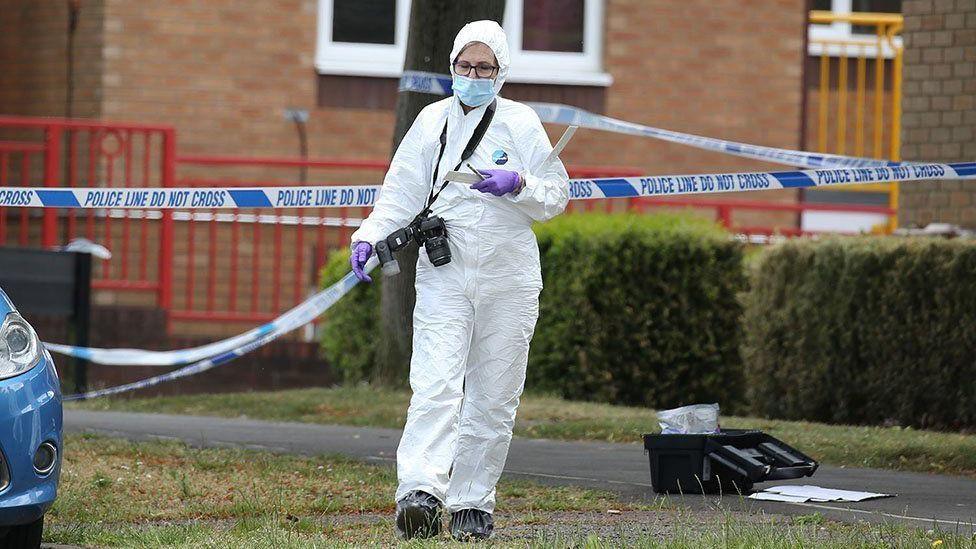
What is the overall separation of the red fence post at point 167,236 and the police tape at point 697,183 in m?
4.78

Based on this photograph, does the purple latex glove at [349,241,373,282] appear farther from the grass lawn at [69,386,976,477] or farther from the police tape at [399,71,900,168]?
the grass lawn at [69,386,976,477]

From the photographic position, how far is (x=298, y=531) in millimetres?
6125

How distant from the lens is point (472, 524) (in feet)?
19.7

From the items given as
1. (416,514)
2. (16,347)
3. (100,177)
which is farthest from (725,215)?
(16,347)

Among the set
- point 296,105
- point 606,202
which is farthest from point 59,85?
point 606,202

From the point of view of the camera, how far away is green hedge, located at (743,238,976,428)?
10.6 meters

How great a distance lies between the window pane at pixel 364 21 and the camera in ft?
50.7

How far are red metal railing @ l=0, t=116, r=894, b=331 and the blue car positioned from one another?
25.1 ft

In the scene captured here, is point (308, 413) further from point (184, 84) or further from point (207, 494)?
point (184, 84)

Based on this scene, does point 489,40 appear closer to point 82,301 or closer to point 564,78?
point 82,301

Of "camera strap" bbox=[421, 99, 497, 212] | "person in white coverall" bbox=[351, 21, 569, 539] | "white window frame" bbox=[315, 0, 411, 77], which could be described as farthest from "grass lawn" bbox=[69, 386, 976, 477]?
"white window frame" bbox=[315, 0, 411, 77]

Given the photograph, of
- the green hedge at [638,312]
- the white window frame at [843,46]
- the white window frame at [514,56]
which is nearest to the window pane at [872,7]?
the white window frame at [843,46]

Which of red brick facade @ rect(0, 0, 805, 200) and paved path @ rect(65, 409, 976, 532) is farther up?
red brick facade @ rect(0, 0, 805, 200)

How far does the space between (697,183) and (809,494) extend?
7.39ft
